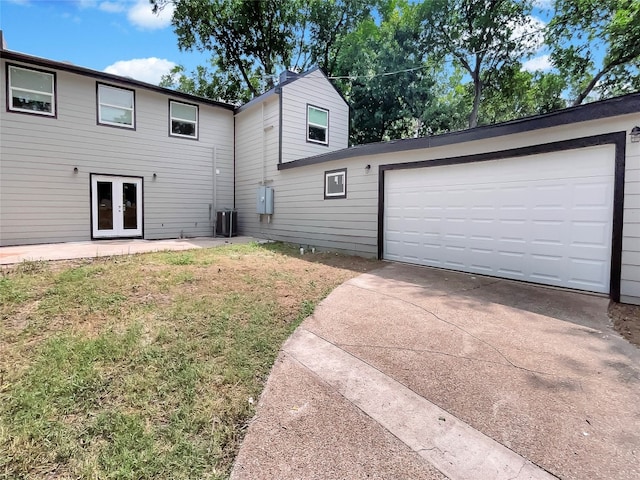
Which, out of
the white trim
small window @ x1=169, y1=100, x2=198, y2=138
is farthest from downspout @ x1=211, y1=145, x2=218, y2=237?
the white trim

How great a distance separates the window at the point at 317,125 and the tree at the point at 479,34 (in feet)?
28.6

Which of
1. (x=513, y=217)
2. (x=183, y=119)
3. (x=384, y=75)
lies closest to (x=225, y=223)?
(x=183, y=119)

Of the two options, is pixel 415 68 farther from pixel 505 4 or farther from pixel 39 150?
pixel 39 150

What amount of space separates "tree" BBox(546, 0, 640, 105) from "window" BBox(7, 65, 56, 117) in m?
18.9

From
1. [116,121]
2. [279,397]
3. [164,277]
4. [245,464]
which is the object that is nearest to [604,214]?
[279,397]

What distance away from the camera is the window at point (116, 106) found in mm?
9734

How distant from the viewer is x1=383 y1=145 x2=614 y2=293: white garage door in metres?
4.88

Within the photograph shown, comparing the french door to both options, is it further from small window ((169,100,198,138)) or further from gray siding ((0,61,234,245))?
small window ((169,100,198,138))

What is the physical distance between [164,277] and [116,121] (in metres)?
7.40

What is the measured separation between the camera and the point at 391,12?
18047mm

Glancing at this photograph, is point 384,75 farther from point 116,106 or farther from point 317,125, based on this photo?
point 116,106

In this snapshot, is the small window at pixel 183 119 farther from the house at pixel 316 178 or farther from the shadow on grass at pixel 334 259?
the shadow on grass at pixel 334 259

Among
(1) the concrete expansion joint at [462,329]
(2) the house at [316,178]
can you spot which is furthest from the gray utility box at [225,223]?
(1) the concrete expansion joint at [462,329]

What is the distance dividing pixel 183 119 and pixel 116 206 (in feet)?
11.7
